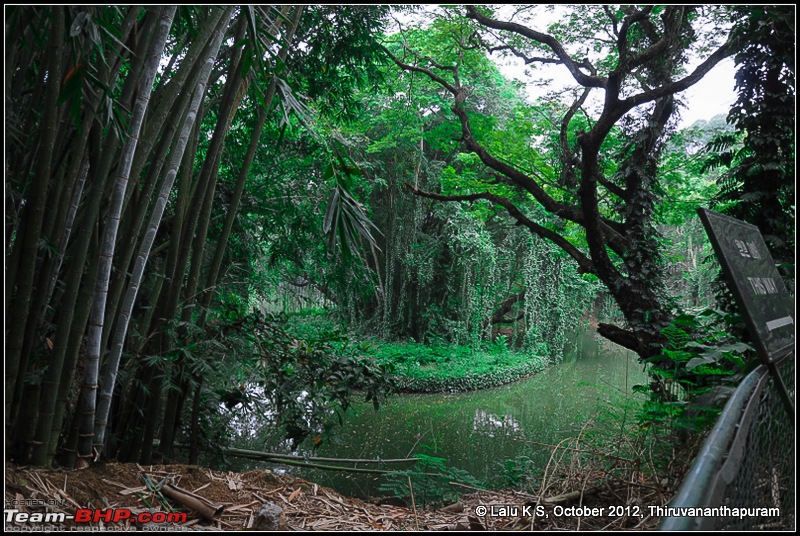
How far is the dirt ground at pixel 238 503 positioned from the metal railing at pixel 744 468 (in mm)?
644

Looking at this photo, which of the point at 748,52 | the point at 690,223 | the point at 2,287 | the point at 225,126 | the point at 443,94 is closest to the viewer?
the point at 2,287

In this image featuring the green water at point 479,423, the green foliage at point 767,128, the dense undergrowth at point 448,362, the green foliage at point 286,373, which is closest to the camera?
the green foliage at point 286,373

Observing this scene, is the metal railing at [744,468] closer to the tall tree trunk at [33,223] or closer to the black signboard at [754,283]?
the black signboard at [754,283]

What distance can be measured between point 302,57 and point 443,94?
5780 mm

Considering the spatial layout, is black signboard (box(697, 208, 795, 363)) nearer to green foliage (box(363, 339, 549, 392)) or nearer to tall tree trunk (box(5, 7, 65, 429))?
tall tree trunk (box(5, 7, 65, 429))

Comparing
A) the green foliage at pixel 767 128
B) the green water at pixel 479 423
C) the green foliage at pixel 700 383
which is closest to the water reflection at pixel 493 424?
the green water at pixel 479 423

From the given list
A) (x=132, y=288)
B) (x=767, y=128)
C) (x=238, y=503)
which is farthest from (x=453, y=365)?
(x=132, y=288)

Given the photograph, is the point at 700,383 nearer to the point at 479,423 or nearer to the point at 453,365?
the point at 479,423

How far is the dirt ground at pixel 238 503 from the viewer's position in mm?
1503

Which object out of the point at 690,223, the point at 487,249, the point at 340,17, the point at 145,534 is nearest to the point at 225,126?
the point at 145,534

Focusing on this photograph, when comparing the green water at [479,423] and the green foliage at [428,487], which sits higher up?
the green foliage at [428,487]

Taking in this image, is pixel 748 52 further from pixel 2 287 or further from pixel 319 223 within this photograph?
pixel 2 287

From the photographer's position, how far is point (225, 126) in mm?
2373

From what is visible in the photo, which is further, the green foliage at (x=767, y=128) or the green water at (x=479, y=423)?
the green water at (x=479, y=423)
